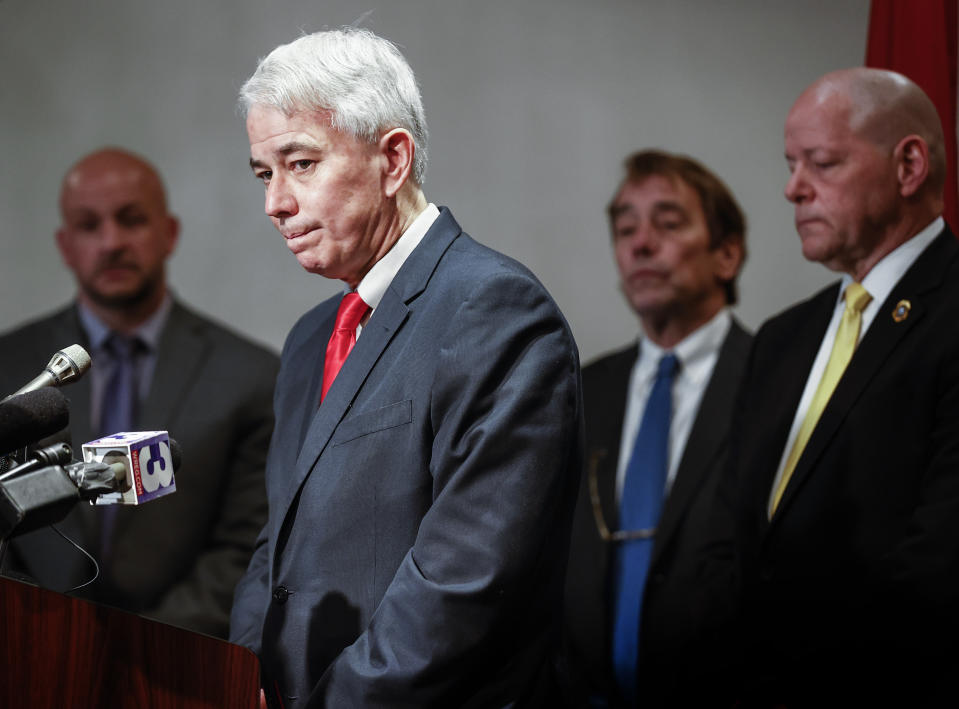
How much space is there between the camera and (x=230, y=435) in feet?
9.24

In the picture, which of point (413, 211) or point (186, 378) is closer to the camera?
point (413, 211)

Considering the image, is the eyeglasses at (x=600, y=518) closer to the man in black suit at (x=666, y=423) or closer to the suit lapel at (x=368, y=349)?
the man in black suit at (x=666, y=423)

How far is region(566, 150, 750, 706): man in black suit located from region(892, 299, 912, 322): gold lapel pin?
74 centimetres

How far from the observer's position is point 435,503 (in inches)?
54.3

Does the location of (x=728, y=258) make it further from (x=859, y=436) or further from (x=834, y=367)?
(x=859, y=436)

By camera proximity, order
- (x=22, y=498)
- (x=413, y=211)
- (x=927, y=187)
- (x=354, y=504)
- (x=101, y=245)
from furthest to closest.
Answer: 1. (x=101, y=245)
2. (x=927, y=187)
3. (x=413, y=211)
4. (x=354, y=504)
5. (x=22, y=498)

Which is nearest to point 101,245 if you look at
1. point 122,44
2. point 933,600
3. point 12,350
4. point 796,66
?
point 12,350

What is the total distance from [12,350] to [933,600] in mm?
2288

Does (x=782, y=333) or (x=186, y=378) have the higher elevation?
(x=782, y=333)

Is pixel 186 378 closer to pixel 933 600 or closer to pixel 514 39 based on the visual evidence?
pixel 514 39

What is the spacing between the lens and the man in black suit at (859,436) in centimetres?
201

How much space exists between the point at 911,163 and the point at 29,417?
1.90 meters

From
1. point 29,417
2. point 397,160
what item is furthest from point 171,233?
point 29,417

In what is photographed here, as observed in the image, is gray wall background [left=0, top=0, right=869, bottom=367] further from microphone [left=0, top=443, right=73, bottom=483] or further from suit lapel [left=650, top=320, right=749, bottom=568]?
microphone [left=0, top=443, right=73, bottom=483]
